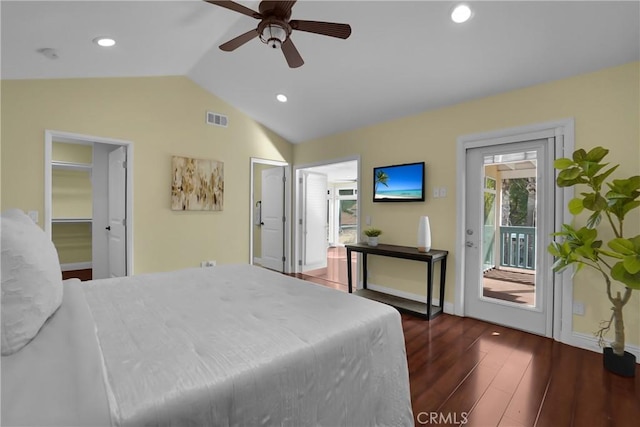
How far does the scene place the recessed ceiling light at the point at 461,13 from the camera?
2.34 m

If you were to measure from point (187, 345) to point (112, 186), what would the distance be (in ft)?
13.2

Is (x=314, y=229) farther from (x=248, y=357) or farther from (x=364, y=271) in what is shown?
(x=248, y=357)

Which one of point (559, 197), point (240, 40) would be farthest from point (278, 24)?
point (559, 197)

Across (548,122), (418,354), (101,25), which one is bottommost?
(418,354)

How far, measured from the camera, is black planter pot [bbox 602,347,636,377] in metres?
→ 2.20

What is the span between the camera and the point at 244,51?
342 centimetres

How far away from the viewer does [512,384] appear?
2.10 metres

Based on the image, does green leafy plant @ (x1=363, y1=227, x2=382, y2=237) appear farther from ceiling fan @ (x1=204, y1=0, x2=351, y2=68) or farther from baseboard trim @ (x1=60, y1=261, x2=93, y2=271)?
baseboard trim @ (x1=60, y1=261, x2=93, y2=271)

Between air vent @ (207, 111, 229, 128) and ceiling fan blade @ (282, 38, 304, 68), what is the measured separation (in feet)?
8.34

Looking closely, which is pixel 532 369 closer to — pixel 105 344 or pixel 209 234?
pixel 105 344

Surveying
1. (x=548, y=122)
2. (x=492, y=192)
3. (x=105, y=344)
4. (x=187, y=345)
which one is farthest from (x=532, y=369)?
(x=105, y=344)

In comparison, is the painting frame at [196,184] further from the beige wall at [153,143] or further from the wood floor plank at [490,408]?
the wood floor plank at [490,408]

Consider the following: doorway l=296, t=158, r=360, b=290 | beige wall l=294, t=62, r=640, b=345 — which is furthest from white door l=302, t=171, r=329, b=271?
beige wall l=294, t=62, r=640, b=345

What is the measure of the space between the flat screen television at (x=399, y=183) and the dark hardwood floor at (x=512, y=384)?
5.57 ft
